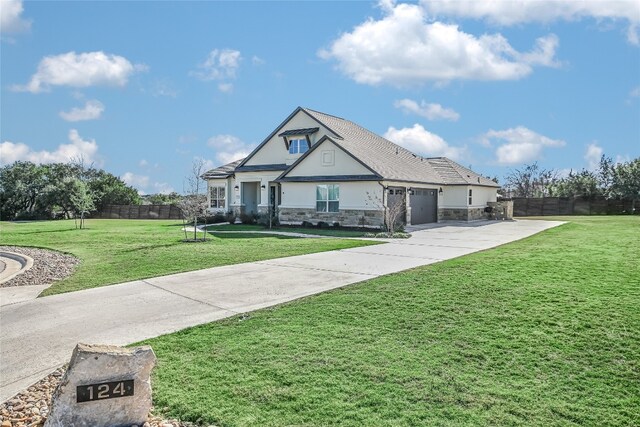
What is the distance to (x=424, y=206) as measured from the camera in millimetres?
28125

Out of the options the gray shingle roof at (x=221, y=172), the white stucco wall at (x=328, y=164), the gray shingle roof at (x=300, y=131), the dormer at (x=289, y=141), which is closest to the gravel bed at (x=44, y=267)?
the white stucco wall at (x=328, y=164)

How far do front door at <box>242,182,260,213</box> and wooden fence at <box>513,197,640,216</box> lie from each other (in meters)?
23.6

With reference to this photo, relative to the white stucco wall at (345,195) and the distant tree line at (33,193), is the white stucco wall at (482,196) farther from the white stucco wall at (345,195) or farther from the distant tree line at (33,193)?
the distant tree line at (33,193)

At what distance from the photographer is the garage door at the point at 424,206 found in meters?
27.0

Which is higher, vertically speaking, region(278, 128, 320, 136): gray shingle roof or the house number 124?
region(278, 128, 320, 136): gray shingle roof

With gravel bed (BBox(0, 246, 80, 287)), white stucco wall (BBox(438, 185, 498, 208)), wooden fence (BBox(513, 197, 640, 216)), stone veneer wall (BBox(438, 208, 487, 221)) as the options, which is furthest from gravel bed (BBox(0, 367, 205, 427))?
wooden fence (BBox(513, 197, 640, 216))

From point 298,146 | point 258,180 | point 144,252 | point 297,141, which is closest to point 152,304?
point 144,252

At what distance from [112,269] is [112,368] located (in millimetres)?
8693

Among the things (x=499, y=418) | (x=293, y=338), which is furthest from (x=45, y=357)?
(x=499, y=418)

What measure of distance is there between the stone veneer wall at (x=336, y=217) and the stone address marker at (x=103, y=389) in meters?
19.6

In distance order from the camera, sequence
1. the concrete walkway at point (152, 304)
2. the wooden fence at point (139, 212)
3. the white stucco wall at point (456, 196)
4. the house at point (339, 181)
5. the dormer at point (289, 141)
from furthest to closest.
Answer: the wooden fence at point (139, 212) → the white stucco wall at point (456, 196) → the dormer at point (289, 141) → the house at point (339, 181) → the concrete walkway at point (152, 304)

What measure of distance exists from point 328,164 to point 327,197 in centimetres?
183

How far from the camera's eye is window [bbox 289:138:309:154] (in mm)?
28945

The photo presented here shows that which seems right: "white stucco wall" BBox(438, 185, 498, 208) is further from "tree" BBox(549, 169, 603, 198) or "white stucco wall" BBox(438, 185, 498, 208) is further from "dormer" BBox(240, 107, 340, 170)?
"tree" BBox(549, 169, 603, 198)
